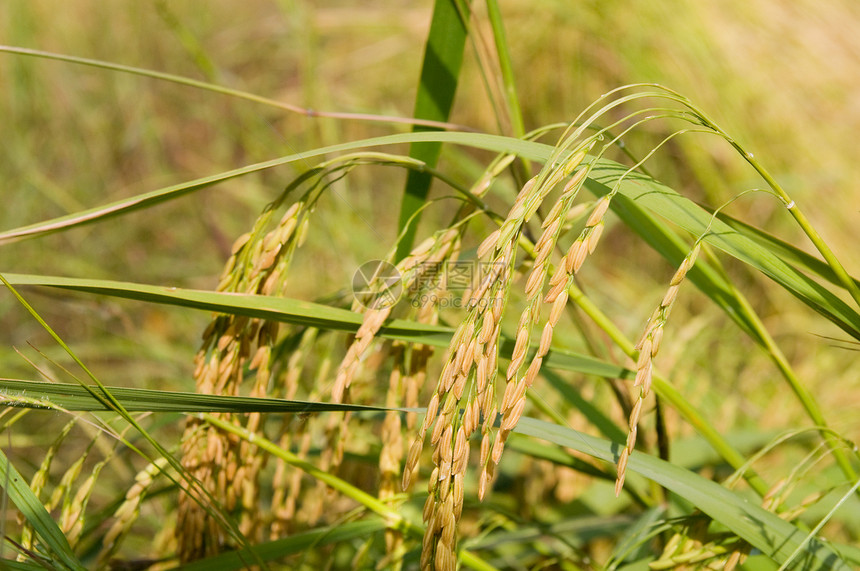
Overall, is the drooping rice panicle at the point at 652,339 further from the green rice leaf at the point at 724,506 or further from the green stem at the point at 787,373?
the green stem at the point at 787,373

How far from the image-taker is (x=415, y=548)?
868 mm

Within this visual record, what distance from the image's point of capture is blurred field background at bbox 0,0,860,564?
1676 millimetres

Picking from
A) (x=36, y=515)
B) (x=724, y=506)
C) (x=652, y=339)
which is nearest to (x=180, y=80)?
(x=36, y=515)

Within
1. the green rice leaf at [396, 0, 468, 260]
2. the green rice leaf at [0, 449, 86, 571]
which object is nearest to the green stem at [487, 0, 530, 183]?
the green rice leaf at [396, 0, 468, 260]

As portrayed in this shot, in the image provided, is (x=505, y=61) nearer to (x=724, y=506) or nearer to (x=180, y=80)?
(x=180, y=80)

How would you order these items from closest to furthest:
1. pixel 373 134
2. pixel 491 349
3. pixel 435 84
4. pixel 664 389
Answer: pixel 491 349 → pixel 664 389 → pixel 435 84 → pixel 373 134

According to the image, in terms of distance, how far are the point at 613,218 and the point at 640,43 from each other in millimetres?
600

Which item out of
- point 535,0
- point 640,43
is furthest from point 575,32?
point 640,43

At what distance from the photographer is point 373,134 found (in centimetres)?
272

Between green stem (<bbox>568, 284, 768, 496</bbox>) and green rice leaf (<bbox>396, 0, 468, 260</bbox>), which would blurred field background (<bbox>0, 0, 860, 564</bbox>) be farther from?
green stem (<bbox>568, 284, 768, 496</bbox>)

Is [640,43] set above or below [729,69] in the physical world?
above

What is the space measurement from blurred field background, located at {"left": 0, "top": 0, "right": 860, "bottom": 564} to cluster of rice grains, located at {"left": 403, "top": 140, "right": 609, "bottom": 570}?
2.79 ft

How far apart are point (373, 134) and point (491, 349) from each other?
2356 mm

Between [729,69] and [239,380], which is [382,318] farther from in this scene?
[729,69]
